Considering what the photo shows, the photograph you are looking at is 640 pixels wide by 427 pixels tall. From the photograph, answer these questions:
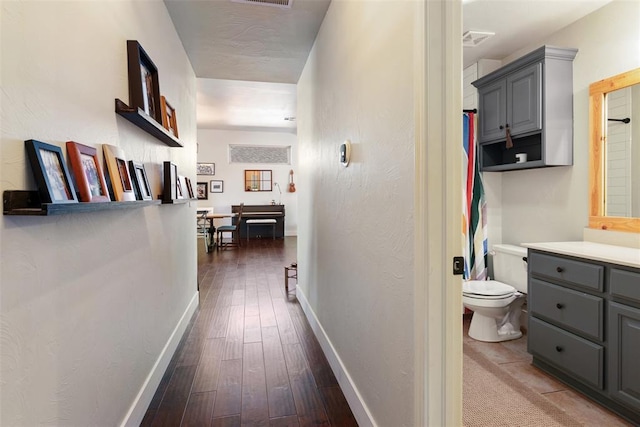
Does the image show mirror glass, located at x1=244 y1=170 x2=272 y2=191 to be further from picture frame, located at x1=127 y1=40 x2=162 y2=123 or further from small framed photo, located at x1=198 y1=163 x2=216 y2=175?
picture frame, located at x1=127 y1=40 x2=162 y2=123

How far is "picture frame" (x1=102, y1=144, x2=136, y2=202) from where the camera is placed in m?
1.33

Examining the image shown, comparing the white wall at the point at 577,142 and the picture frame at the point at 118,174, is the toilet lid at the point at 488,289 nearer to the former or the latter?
the white wall at the point at 577,142

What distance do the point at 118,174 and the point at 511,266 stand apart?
298 cm

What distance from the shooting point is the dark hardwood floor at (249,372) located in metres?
1.77

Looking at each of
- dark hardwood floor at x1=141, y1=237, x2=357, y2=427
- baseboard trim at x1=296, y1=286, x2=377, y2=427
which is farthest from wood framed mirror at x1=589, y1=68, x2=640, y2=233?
dark hardwood floor at x1=141, y1=237, x2=357, y2=427

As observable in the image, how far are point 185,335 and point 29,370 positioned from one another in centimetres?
198

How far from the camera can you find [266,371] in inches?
87.2

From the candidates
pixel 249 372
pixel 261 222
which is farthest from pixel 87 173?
pixel 261 222

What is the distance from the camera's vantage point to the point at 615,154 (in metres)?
2.29

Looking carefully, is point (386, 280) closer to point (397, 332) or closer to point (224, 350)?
point (397, 332)

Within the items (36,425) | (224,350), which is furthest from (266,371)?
(36,425)

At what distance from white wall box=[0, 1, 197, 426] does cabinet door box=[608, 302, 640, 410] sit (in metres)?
2.40

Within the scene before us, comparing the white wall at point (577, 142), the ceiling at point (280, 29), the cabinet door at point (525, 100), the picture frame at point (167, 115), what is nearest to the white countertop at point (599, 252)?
the white wall at point (577, 142)

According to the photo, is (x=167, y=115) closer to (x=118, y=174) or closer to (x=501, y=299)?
(x=118, y=174)
